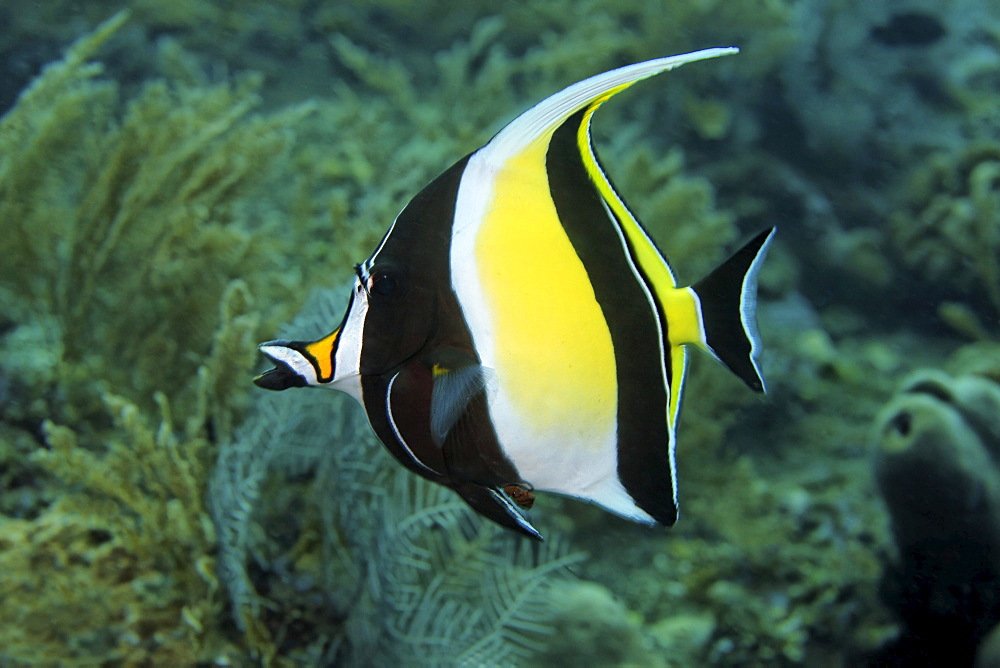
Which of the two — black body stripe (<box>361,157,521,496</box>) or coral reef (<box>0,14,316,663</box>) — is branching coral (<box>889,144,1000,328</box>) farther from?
black body stripe (<box>361,157,521,496</box>)

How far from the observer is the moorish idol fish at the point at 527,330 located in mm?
663

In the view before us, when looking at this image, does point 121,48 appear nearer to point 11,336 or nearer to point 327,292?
point 11,336

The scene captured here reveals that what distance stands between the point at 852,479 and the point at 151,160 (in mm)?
3421

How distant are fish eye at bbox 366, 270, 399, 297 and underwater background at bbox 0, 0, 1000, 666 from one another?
1108 mm

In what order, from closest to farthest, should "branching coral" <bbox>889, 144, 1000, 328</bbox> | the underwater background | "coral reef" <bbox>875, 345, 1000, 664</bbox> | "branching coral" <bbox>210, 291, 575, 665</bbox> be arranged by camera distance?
"branching coral" <bbox>210, 291, 575, 665</bbox>
the underwater background
"coral reef" <bbox>875, 345, 1000, 664</bbox>
"branching coral" <bbox>889, 144, 1000, 328</bbox>

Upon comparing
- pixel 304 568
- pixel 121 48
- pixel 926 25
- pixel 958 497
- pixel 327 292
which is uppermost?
pixel 121 48

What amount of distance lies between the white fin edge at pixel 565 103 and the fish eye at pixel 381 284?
171mm

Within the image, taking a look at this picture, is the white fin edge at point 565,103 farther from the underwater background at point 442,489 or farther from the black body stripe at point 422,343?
the underwater background at point 442,489

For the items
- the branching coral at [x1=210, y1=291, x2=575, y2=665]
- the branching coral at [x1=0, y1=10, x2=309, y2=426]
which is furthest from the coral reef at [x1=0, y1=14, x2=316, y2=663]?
the branching coral at [x1=210, y1=291, x2=575, y2=665]

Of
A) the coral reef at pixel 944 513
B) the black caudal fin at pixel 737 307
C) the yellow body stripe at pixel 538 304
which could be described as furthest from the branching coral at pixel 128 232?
the coral reef at pixel 944 513

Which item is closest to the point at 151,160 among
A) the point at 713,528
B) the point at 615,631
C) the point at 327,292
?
the point at 327,292

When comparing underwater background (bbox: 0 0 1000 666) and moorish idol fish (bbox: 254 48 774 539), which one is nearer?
moorish idol fish (bbox: 254 48 774 539)

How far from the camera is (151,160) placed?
270 centimetres

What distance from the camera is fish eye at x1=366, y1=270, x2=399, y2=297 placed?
0.65 meters
